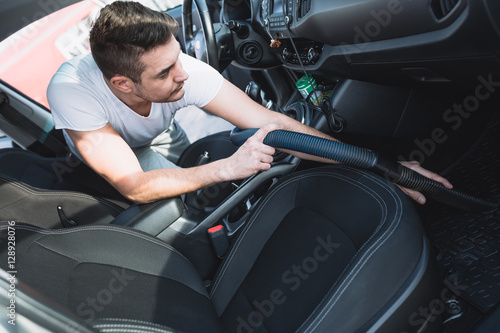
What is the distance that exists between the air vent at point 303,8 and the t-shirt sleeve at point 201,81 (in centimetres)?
35

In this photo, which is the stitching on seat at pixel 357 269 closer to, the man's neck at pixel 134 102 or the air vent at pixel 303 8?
the air vent at pixel 303 8

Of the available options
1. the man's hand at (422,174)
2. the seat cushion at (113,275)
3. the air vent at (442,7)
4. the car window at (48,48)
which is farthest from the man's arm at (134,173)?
the car window at (48,48)

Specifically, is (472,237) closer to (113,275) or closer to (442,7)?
(442,7)

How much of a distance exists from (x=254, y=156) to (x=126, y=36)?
49 centimetres

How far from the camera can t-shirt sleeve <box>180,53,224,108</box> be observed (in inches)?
55.9

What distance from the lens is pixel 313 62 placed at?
4.98ft

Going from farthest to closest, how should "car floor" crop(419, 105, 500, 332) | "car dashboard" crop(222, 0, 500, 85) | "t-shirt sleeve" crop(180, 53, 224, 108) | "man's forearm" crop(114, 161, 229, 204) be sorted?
"t-shirt sleeve" crop(180, 53, 224, 108) < "man's forearm" crop(114, 161, 229, 204) < "car floor" crop(419, 105, 500, 332) < "car dashboard" crop(222, 0, 500, 85)

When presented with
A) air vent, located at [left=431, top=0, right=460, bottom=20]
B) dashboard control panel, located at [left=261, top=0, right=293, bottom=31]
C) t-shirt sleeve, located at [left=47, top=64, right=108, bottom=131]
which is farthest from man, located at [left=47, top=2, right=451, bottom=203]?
air vent, located at [left=431, top=0, right=460, bottom=20]

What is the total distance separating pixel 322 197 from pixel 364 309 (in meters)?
0.36

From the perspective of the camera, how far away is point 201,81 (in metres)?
1.42

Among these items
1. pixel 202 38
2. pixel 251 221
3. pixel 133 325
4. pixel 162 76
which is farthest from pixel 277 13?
pixel 133 325

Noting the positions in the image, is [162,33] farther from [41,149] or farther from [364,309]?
[41,149]

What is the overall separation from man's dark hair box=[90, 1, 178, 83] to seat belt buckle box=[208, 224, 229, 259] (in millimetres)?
511

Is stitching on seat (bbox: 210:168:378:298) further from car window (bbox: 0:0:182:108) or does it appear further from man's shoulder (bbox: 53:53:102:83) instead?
car window (bbox: 0:0:182:108)
